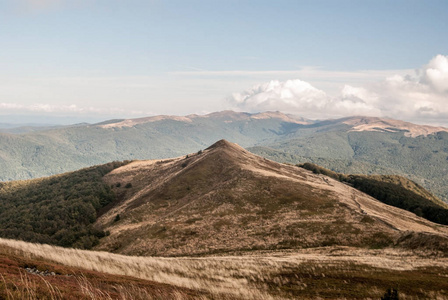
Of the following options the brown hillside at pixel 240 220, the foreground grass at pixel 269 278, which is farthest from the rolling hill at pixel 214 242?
the brown hillside at pixel 240 220

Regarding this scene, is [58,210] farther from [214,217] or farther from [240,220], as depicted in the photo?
[240,220]

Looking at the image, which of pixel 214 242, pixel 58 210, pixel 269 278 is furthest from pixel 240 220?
pixel 58 210

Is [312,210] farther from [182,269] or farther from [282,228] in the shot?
[182,269]

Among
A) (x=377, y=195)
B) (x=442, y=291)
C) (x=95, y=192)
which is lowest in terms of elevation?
(x=377, y=195)

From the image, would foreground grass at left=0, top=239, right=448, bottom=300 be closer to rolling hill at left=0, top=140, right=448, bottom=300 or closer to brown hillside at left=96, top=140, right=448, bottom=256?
rolling hill at left=0, top=140, right=448, bottom=300

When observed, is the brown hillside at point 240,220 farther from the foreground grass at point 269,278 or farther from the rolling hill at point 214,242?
the foreground grass at point 269,278

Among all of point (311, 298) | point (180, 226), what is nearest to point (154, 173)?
point (180, 226)

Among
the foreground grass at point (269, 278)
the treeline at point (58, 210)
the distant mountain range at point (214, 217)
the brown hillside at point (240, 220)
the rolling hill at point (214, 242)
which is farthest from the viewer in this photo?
the treeline at point (58, 210)
